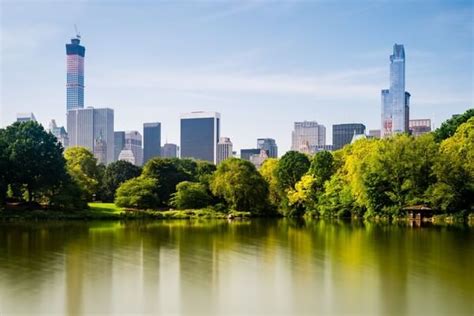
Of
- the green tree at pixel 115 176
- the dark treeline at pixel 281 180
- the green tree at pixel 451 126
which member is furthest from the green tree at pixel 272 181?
the green tree at pixel 451 126

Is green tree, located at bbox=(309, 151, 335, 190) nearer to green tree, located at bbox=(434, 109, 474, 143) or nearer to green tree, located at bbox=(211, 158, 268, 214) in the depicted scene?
green tree, located at bbox=(211, 158, 268, 214)

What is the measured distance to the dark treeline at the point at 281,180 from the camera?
4419 cm

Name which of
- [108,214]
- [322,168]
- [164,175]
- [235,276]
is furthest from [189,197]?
[235,276]

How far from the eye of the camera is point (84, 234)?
1220 inches

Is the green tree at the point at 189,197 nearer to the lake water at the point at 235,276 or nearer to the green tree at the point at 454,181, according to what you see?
the green tree at the point at 454,181

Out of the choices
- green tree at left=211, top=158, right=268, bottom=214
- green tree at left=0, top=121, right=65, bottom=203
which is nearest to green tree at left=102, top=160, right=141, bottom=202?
green tree at left=211, top=158, right=268, bottom=214

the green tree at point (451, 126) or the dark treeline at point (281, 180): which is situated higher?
the green tree at point (451, 126)

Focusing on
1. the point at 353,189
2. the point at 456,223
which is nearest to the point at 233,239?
the point at 456,223

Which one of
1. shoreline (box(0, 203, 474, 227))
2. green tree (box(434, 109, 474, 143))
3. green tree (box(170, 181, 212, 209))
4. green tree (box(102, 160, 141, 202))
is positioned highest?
green tree (box(434, 109, 474, 143))

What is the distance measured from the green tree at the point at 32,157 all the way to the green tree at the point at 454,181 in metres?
27.6

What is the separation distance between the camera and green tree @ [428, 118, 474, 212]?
143 feet

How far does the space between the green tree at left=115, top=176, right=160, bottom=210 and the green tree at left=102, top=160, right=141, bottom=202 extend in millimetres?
8651

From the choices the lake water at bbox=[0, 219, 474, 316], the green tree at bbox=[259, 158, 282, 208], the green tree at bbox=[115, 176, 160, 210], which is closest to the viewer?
the lake water at bbox=[0, 219, 474, 316]

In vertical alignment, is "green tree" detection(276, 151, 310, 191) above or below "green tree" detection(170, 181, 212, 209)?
above
